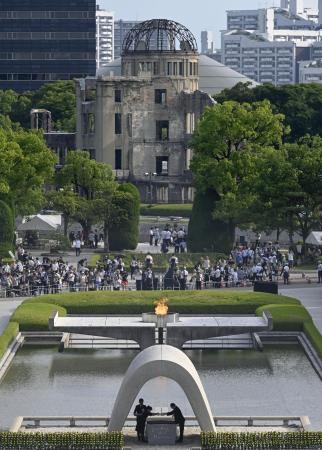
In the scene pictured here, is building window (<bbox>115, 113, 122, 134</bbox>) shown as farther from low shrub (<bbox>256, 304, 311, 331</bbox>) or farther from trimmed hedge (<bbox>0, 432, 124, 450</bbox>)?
trimmed hedge (<bbox>0, 432, 124, 450</bbox>)

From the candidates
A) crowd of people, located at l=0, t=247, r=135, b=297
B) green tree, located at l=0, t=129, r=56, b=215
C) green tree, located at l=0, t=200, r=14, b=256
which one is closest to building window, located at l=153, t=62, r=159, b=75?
green tree, located at l=0, t=129, r=56, b=215

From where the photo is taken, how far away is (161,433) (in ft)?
170

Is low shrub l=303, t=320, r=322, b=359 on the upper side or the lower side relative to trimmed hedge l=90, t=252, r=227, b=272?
lower

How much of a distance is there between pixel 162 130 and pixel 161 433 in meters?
96.9

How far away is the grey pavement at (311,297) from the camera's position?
78.0m

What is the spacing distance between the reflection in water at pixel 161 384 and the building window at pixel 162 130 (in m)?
75.6

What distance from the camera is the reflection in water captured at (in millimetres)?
58906

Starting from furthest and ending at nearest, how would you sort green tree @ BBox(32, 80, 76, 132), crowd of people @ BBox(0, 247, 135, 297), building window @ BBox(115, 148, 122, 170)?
1. green tree @ BBox(32, 80, 76, 132)
2. building window @ BBox(115, 148, 122, 170)
3. crowd of people @ BBox(0, 247, 135, 297)

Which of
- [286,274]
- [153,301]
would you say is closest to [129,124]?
[286,274]

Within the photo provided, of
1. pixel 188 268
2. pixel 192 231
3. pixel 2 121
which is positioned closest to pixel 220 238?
pixel 192 231

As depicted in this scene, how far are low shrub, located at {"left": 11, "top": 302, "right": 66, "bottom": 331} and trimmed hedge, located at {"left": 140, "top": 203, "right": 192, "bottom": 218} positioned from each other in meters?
52.1

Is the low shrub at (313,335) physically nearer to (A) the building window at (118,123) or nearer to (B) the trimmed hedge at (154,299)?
(B) the trimmed hedge at (154,299)

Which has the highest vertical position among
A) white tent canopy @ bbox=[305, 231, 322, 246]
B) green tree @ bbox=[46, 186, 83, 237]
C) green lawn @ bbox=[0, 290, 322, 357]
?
green tree @ bbox=[46, 186, 83, 237]

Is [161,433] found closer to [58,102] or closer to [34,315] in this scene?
[34,315]
